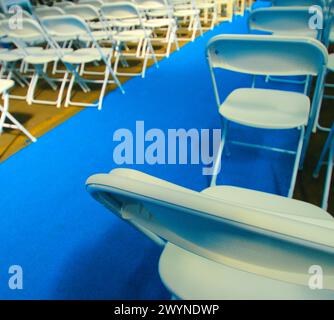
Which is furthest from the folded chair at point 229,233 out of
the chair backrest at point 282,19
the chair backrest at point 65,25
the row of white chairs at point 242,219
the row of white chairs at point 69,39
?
the chair backrest at point 65,25

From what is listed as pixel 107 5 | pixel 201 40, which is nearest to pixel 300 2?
pixel 107 5

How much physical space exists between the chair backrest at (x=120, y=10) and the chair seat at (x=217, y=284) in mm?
2882

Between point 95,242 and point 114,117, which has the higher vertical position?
point 114,117

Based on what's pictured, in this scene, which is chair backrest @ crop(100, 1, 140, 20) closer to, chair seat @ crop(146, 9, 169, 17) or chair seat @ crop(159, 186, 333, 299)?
chair seat @ crop(146, 9, 169, 17)

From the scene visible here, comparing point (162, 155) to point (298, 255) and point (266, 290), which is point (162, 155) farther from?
point (298, 255)

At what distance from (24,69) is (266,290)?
455cm

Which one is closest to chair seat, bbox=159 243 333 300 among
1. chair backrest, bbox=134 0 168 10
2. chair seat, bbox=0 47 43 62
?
chair seat, bbox=0 47 43 62

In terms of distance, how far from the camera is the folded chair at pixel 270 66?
1.01 meters

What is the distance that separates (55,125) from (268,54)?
2.20m

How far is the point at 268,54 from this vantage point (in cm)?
109

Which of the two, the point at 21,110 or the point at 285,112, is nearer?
the point at 285,112

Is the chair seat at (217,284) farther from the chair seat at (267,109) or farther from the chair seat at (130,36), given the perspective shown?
the chair seat at (130,36)

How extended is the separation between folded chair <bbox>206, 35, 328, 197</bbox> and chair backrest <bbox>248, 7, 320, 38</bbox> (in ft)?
1.80

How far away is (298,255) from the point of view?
0.36 m
